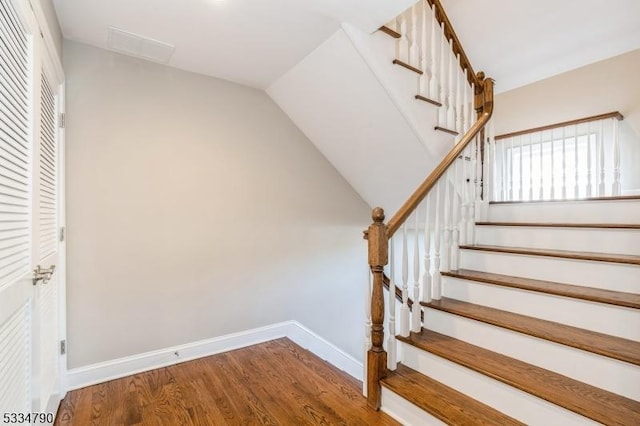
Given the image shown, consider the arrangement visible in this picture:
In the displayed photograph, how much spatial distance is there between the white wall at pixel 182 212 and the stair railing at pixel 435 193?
1.12 m

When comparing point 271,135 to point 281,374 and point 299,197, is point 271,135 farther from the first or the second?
point 281,374

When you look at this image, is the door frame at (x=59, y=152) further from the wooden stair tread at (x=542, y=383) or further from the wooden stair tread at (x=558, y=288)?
the wooden stair tread at (x=558, y=288)

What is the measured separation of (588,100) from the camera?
373cm

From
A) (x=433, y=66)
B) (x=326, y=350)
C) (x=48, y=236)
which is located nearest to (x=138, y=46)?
(x=48, y=236)

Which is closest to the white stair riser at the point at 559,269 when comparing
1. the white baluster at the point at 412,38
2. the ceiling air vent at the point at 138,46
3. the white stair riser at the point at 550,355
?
the white stair riser at the point at 550,355

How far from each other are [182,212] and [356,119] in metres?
1.65

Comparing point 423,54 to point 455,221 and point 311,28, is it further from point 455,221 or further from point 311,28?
point 455,221

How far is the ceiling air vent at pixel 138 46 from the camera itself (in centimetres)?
212

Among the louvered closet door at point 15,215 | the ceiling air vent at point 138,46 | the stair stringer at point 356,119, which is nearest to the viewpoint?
the louvered closet door at point 15,215

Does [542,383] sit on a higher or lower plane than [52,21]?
lower

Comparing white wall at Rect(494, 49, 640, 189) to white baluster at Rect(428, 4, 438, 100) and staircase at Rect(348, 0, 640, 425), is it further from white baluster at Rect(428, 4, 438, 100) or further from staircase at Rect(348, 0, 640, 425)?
white baluster at Rect(428, 4, 438, 100)

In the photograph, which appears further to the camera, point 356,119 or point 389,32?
point 356,119

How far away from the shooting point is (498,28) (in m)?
3.46

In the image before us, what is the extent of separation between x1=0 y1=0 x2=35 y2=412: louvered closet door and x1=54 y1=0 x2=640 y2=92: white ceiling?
0.90m
